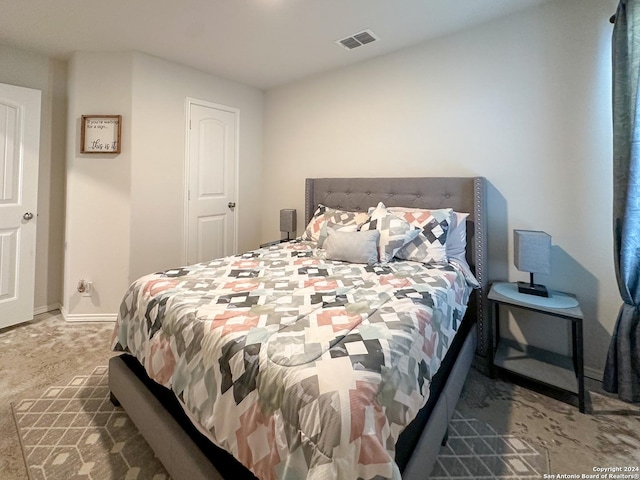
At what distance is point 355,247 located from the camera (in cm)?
229

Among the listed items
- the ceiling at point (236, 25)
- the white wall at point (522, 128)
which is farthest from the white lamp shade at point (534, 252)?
the ceiling at point (236, 25)

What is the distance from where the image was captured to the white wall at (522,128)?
2074 millimetres

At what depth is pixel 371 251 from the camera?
2.27 meters

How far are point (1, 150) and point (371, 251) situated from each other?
329cm

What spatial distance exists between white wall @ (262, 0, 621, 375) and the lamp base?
20cm

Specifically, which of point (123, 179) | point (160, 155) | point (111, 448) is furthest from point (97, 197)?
point (111, 448)

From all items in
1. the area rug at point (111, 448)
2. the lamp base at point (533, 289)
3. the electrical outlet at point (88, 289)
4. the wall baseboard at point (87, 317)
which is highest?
the lamp base at point (533, 289)

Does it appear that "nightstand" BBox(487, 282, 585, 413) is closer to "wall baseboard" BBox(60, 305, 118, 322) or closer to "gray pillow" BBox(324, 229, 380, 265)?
"gray pillow" BBox(324, 229, 380, 265)

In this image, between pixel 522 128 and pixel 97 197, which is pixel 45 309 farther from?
pixel 522 128

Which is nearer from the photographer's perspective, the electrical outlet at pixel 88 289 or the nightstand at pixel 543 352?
the nightstand at pixel 543 352

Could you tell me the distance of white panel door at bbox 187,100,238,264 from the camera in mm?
3463

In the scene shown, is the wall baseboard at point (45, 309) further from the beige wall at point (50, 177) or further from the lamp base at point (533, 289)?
the lamp base at point (533, 289)

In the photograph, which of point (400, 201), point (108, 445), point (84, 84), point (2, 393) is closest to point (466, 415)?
point (400, 201)

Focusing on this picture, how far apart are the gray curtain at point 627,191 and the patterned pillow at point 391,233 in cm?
116
